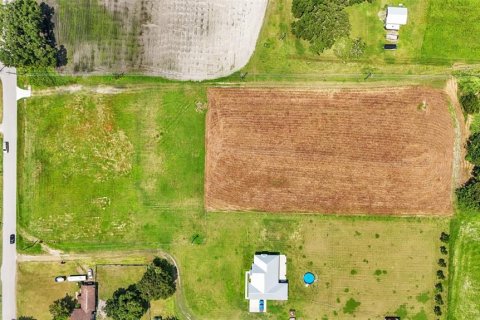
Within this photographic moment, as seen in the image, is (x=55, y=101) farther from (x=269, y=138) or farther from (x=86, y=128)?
(x=269, y=138)

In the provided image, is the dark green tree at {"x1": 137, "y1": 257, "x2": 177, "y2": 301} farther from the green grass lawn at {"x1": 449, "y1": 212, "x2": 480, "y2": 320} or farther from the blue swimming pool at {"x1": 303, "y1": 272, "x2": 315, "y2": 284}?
the green grass lawn at {"x1": 449, "y1": 212, "x2": 480, "y2": 320}

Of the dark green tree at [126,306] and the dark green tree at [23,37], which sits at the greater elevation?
the dark green tree at [23,37]

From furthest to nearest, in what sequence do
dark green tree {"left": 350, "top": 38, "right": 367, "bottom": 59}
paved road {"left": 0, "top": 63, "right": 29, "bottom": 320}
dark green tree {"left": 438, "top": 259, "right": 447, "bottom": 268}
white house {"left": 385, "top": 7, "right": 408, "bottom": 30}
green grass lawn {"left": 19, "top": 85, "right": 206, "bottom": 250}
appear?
green grass lawn {"left": 19, "top": 85, "right": 206, "bottom": 250}, paved road {"left": 0, "top": 63, "right": 29, "bottom": 320}, dark green tree {"left": 350, "top": 38, "right": 367, "bottom": 59}, dark green tree {"left": 438, "top": 259, "right": 447, "bottom": 268}, white house {"left": 385, "top": 7, "right": 408, "bottom": 30}

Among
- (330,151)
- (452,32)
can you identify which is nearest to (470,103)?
(452,32)

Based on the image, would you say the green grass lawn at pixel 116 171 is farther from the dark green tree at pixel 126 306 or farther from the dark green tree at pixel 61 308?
the dark green tree at pixel 61 308

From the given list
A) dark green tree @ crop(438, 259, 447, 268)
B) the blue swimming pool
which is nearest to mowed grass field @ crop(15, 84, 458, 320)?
the blue swimming pool

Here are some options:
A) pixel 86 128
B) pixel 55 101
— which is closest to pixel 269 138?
pixel 86 128

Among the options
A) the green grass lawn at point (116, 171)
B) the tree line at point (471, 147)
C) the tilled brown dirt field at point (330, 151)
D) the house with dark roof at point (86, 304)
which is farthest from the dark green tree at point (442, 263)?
the house with dark roof at point (86, 304)
